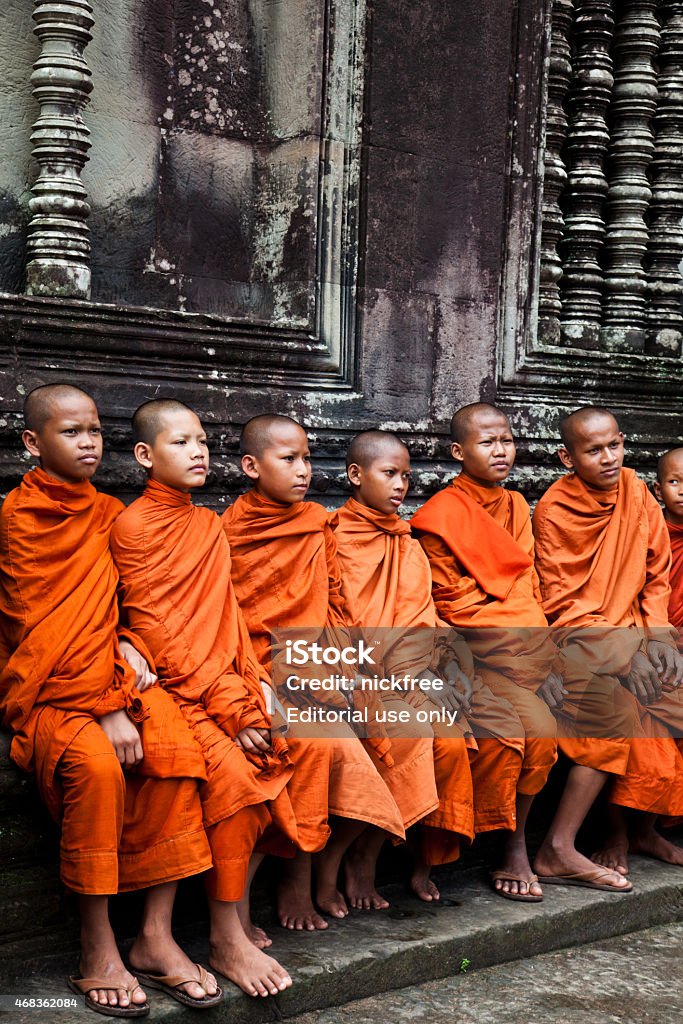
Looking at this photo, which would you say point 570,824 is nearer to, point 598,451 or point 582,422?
point 598,451

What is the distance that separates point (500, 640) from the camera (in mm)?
5047

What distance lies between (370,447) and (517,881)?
1754mm

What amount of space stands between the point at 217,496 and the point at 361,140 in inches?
71.4

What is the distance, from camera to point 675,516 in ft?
19.3

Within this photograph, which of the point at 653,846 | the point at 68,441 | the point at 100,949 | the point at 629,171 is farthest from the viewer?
the point at 629,171

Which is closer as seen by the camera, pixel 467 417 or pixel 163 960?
pixel 163 960

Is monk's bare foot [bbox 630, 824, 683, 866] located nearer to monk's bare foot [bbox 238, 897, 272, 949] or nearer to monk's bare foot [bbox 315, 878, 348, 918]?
monk's bare foot [bbox 315, 878, 348, 918]

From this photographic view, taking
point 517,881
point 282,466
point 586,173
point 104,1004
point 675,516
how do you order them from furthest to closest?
1. point 586,173
2. point 675,516
3. point 517,881
4. point 282,466
5. point 104,1004

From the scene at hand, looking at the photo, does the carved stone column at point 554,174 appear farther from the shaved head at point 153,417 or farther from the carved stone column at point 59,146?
the shaved head at point 153,417

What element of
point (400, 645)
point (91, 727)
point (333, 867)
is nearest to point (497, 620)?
point (400, 645)

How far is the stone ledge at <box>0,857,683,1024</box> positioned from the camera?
3820 mm

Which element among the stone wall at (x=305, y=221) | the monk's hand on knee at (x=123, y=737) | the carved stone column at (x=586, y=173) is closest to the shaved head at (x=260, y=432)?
the stone wall at (x=305, y=221)

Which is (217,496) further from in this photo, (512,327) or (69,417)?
(512,327)

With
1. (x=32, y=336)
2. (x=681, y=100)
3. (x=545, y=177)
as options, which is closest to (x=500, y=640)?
(x=32, y=336)
